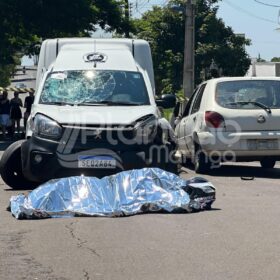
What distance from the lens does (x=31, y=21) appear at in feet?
96.6

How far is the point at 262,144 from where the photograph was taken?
45.5 ft

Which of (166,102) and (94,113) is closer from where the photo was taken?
(94,113)

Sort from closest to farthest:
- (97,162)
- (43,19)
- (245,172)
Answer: (97,162)
(245,172)
(43,19)

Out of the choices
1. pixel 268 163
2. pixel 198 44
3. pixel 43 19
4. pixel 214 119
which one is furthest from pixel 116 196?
pixel 198 44

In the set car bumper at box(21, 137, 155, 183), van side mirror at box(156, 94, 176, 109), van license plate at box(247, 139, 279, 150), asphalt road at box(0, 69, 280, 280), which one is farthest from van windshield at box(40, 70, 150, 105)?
van license plate at box(247, 139, 279, 150)

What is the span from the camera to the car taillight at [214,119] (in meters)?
13.8

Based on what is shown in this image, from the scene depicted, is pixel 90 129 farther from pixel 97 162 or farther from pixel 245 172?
pixel 245 172

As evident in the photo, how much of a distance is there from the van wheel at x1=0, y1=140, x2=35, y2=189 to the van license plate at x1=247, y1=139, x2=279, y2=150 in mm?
3973

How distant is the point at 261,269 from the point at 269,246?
3.10ft

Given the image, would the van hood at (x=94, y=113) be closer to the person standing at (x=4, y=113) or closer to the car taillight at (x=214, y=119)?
the car taillight at (x=214, y=119)

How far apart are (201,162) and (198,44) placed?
3175 centimetres

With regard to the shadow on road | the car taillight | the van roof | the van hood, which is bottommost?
the shadow on road

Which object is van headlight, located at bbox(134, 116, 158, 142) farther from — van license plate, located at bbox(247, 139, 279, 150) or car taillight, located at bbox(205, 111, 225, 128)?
van license plate, located at bbox(247, 139, 279, 150)

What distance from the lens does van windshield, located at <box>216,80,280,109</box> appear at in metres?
14.0
